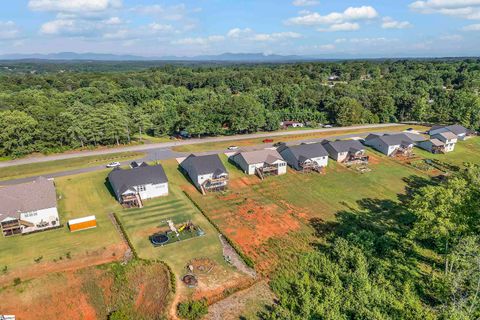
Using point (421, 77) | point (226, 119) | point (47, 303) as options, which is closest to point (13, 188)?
point (47, 303)

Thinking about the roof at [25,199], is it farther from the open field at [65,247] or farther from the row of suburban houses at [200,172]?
the open field at [65,247]

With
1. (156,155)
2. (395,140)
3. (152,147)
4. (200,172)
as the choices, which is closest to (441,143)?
(395,140)

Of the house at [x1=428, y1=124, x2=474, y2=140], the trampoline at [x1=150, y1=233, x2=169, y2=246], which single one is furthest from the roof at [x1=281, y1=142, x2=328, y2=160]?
the house at [x1=428, y1=124, x2=474, y2=140]

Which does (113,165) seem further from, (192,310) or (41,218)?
(192,310)

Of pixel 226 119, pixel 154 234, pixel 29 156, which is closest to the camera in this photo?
pixel 154 234

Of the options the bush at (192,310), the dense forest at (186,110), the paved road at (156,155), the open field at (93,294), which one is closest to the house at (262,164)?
the paved road at (156,155)

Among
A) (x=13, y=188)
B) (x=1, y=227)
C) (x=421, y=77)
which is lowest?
(x=1, y=227)

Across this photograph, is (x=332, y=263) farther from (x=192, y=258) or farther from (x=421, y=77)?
(x=421, y=77)
